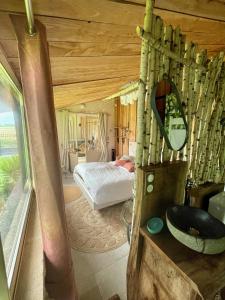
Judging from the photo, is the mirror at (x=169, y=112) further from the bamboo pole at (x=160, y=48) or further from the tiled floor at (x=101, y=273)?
the tiled floor at (x=101, y=273)

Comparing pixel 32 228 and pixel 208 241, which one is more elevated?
pixel 208 241

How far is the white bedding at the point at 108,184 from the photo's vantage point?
2.91 meters

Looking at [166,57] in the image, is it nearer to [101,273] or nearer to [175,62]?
[175,62]

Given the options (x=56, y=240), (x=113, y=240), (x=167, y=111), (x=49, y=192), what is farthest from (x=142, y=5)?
(x=113, y=240)

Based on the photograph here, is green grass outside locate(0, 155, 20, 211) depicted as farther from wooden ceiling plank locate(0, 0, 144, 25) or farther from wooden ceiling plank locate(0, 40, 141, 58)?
wooden ceiling plank locate(0, 0, 144, 25)

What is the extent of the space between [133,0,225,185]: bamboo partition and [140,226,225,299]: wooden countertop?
48 centimetres

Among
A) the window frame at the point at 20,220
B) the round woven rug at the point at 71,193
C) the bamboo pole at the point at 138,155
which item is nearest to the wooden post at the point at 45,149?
the window frame at the point at 20,220

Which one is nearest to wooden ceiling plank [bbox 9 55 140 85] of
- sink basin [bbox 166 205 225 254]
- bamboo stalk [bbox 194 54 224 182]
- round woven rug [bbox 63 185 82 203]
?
bamboo stalk [bbox 194 54 224 182]

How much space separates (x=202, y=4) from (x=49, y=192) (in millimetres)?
1344

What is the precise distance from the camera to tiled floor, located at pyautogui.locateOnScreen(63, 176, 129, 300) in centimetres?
165

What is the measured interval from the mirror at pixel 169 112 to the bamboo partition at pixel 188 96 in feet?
0.15

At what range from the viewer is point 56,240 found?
0.98 meters

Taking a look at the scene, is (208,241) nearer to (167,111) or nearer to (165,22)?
(167,111)

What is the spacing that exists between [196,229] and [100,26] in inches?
52.3
